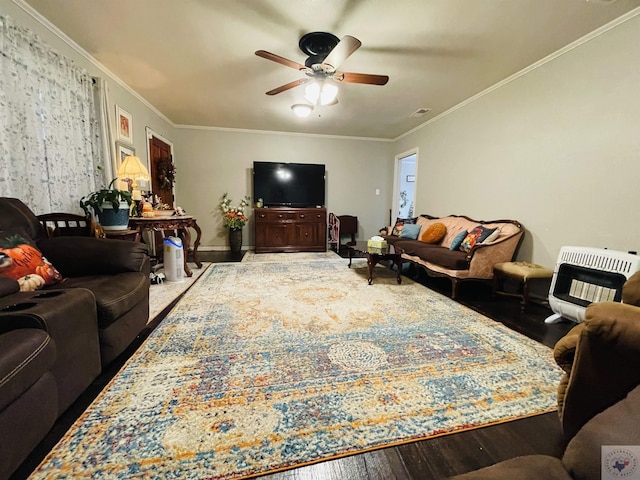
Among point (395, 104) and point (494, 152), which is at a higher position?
point (395, 104)

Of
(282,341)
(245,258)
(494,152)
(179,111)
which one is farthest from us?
(245,258)

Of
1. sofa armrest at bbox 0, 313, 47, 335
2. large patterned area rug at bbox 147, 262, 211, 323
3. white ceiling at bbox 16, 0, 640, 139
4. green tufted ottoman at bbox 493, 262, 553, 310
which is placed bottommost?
large patterned area rug at bbox 147, 262, 211, 323

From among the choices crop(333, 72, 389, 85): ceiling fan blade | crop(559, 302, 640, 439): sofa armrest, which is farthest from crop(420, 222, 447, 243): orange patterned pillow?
crop(559, 302, 640, 439): sofa armrest

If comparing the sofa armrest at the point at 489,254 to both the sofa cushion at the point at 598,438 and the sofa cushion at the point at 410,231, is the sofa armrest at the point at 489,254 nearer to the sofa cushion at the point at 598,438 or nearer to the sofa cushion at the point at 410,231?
the sofa cushion at the point at 410,231

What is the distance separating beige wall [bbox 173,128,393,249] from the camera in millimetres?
5363

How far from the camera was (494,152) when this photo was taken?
339cm

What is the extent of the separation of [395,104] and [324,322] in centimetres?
336

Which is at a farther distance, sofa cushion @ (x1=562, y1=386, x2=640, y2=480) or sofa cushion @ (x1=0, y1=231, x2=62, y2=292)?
sofa cushion @ (x1=0, y1=231, x2=62, y2=292)

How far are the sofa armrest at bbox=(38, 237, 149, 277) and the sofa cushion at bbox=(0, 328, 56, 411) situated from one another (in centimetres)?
86

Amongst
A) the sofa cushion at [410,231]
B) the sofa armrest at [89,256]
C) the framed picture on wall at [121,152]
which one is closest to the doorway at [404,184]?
the sofa cushion at [410,231]

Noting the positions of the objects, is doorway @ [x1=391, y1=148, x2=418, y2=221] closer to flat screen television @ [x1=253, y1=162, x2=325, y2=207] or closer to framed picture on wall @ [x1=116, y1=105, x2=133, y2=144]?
flat screen television @ [x1=253, y1=162, x2=325, y2=207]

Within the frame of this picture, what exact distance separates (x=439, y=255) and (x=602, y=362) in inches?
88.4

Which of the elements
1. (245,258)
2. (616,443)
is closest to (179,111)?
(245,258)

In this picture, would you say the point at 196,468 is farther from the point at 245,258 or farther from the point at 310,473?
the point at 245,258
